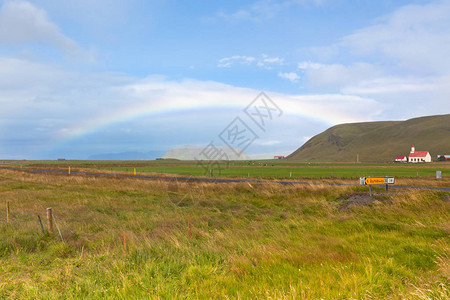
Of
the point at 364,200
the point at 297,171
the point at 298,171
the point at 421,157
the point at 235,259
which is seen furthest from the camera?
the point at 421,157

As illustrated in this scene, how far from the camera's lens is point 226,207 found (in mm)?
18031

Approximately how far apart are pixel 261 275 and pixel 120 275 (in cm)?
299

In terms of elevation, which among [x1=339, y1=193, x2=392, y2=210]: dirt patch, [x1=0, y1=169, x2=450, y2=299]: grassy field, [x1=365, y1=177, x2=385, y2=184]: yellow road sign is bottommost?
[x1=339, y1=193, x2=392, y2=210]: dirt patch

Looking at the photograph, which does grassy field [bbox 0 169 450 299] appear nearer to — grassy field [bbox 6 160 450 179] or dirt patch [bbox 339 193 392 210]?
dirt patch [bbox 339 193 392 210]

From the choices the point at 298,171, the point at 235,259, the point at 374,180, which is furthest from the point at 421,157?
the point at 235,259

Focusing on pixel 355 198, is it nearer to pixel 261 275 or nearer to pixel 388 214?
pixel 388 214

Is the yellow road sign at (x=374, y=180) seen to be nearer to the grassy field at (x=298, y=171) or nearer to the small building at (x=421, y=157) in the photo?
the grassy field at (x=298, y=171)

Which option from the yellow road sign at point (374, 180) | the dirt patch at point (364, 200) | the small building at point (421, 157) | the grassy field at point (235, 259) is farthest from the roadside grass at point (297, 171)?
the small building at point (421, 157)

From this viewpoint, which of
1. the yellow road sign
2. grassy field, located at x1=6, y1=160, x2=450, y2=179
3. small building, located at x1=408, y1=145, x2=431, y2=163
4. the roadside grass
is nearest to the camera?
the yellow road sign

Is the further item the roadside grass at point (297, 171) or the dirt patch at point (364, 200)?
the roadside grass at point (297, 171)

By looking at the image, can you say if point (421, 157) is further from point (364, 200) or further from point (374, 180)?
point (364, 200)

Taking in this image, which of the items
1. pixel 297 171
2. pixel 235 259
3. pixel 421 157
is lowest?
pixel 297 171

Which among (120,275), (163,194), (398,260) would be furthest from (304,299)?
(163,194)

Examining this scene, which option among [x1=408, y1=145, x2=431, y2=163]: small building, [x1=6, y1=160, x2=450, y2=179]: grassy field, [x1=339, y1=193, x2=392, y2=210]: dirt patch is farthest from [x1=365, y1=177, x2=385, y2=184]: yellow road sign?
[x1=408, y1=145, x2=431, y2=163]: small building
